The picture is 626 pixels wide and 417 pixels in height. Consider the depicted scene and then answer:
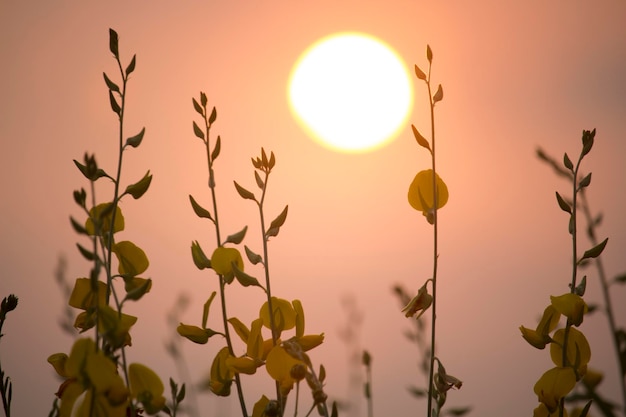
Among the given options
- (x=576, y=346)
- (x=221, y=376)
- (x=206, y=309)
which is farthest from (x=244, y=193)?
(x=576, y=346)

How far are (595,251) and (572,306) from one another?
12 centimetres

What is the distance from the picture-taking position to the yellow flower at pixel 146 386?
1.10 meters

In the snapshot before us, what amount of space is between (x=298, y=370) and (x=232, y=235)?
1.41ft

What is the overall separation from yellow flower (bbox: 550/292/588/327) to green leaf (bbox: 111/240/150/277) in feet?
2.46

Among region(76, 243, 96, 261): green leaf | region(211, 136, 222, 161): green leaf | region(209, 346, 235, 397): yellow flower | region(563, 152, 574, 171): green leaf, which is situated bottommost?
region(209, 346, 235, 397): yellow flower

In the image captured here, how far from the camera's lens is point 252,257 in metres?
1.52

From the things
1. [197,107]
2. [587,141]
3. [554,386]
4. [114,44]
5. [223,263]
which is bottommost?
[554,386]

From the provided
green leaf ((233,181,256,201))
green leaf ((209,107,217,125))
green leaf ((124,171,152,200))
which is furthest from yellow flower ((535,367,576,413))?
green leaf ((209,107,217,125))

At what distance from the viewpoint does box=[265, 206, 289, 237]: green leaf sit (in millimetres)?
1540

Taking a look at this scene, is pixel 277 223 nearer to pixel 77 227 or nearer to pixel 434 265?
pixel 434 265

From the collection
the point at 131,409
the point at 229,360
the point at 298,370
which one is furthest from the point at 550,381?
the point at 131,409

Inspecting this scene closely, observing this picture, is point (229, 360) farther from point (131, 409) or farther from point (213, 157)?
point (213, 157)

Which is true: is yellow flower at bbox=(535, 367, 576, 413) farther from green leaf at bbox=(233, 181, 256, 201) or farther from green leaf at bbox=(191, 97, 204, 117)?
green leaf at bbox=(191, 97, 204, 117)

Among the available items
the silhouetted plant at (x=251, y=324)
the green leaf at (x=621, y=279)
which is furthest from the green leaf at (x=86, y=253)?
the green leaf at (x=621, y=279)
